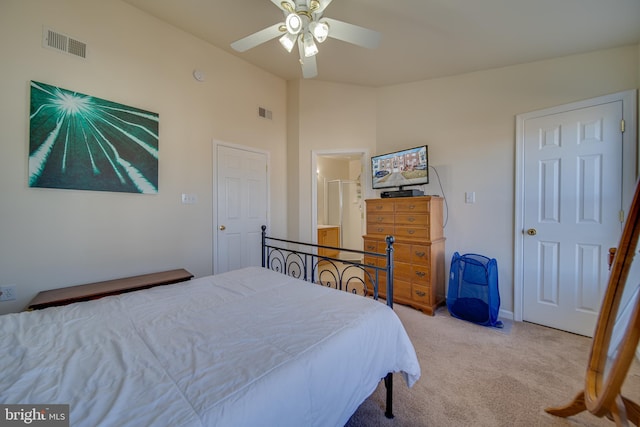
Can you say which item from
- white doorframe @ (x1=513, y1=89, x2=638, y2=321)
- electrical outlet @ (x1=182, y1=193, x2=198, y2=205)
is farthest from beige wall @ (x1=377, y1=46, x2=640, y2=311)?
electrical outlet @ (x1=182, y1=193, x2=198, y2=205)

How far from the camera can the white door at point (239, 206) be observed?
3.12 meters

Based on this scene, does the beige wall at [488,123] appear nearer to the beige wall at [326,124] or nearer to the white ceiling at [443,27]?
the white ceiling at [443,27]

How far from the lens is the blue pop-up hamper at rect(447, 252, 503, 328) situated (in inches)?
100

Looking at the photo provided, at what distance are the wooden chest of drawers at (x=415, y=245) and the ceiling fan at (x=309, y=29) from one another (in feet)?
5.73

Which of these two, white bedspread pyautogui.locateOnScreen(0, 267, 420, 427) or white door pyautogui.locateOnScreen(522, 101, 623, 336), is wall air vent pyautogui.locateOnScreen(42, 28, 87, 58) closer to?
white bedspread pyautogui.locateOnScreen(0, 267, 420, 427)

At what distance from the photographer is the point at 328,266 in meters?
4.95

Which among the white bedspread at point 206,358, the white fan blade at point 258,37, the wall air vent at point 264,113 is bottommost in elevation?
the white bedspread at point 206,358

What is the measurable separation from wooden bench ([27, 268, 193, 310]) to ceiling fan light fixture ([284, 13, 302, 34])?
7.45 ft

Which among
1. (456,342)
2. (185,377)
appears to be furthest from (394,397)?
(185,377)

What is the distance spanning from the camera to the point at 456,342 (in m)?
2.24

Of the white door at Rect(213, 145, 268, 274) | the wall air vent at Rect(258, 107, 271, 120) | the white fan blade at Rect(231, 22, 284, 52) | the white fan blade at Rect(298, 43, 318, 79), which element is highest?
the wall air vent at Rect(258, 107, 271, 120)

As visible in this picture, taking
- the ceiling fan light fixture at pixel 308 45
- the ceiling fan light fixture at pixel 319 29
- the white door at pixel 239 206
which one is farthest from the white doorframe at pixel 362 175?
the ceiling fan light fixture at pixel 319 29

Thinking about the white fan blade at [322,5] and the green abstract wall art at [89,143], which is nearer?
the white fan blade at [322,5]

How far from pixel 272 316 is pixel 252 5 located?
2617 mm
